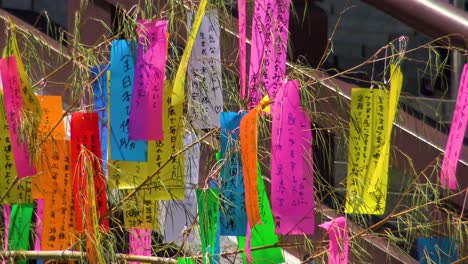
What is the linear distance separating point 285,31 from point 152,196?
17.0 inches

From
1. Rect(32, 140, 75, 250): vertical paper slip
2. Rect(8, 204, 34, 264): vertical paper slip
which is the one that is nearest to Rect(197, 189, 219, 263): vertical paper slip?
Rect(32, 140, 75, 250): vertical paper slip

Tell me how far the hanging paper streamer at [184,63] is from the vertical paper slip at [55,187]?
286 millimetres

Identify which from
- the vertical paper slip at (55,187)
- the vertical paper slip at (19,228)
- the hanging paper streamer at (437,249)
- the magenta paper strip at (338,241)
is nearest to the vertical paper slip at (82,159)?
the vertical paper slip at (55,187)

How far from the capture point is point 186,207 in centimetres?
255

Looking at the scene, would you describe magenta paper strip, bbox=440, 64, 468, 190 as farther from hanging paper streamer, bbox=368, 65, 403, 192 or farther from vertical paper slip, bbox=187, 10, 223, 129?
vertical paper slip, bbox=187, 10, 223, 129

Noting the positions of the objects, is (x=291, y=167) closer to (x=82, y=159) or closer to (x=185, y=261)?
(x=185, y=261)

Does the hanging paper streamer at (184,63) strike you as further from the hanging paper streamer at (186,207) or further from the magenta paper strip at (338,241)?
the magenta paper strip at (338,241)

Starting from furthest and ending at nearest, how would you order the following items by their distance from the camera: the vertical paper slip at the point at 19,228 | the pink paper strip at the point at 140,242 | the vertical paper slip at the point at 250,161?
the pink paper strip at the point at 140,242 → the vertical paper slip at the point at 19,228 → the vertical paper slip at the point at 250,161

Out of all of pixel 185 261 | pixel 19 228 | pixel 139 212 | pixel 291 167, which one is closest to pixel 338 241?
pixel 291 167

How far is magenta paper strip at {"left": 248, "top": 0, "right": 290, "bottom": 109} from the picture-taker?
2.40 metres

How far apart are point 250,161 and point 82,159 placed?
33 cm

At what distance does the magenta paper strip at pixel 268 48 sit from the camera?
7.88 ft

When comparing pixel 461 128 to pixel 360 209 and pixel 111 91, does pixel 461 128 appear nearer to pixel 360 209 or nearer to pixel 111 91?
pixel 360 209

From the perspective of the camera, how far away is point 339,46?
7.15 m
